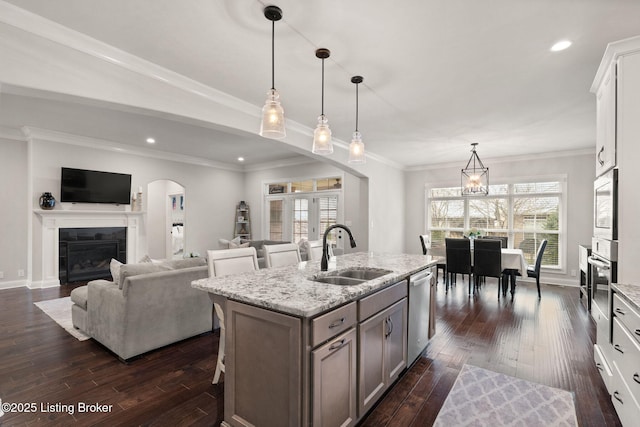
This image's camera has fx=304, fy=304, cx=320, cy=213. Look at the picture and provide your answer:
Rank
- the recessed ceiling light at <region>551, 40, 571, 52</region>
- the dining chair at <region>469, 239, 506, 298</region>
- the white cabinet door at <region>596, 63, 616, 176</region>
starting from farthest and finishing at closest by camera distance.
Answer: the dining chair at <region>469, 239, 506, 298</region>, the recessed ceiling light at <region>551, 40, 571, 52</region>, the white cabinet door at <region>596, 63, 616, 176</region>

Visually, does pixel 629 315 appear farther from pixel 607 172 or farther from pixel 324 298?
pixel 324 298

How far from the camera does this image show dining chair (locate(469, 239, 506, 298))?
4.84m

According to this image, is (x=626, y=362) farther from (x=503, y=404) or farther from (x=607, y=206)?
(x=607, y=206)

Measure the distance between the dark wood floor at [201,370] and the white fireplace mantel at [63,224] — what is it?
64.2 inches

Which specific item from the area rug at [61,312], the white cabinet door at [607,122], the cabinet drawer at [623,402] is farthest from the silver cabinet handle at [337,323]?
the area rug at [61,312]

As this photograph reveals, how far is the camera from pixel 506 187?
6668 millimetres

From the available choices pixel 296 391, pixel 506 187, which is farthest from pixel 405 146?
pixel 296 391

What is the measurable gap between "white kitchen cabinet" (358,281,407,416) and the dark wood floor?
0.19 meters

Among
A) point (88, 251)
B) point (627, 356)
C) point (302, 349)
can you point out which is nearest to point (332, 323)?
point (302, 349)

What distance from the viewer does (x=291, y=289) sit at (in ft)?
6.12

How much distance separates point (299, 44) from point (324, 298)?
6.48 ft

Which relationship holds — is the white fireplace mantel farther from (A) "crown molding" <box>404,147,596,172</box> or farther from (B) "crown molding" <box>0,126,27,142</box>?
(A) "crown molding" <box>404,147,596,172</box>

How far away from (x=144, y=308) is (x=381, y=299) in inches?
88.4

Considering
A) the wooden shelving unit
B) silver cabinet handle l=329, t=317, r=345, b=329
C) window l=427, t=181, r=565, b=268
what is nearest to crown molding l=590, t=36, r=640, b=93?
silver cabinet handle l=329, t=317, r=345, b=329
